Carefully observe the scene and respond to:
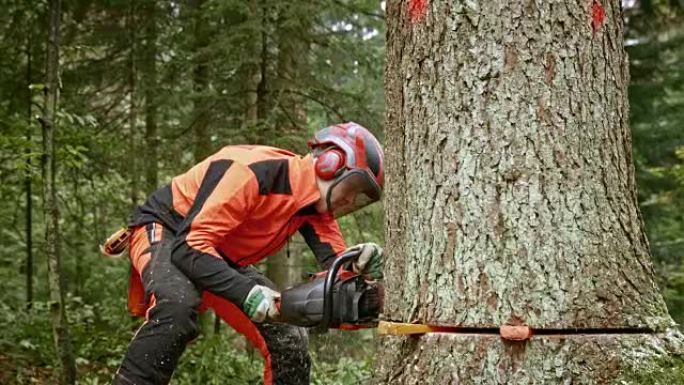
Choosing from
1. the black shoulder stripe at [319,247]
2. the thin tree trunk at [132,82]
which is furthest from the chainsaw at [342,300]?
the thin tree trunk at [132,82]

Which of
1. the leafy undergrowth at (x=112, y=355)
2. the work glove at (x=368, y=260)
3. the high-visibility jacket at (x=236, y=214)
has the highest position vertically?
the high-visibility jacket at (x=236, y=214)

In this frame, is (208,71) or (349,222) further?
(349,222)

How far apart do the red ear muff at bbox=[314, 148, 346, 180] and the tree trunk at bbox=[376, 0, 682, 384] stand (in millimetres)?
1411

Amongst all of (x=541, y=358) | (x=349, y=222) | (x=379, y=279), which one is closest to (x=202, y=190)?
(x=379, y=279)

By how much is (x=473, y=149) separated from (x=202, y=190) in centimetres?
170

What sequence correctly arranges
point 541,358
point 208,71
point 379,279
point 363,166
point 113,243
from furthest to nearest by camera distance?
point 208,71, point 113,243, point 363,166, point 379,279, point 541,358

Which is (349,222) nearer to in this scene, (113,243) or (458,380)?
(113,243)

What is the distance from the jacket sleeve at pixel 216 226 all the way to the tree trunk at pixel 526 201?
4.53 feet

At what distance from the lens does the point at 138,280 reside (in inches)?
169

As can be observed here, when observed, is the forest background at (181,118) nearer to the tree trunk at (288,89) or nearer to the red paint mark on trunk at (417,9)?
the tree trunk at (288,89)

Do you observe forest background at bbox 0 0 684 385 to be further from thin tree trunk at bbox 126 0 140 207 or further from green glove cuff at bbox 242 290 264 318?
green glove cuff at bbox 242 290 264 318

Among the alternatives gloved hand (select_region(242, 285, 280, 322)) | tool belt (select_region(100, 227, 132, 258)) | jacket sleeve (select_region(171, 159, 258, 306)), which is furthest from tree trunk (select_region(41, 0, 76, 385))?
gloved hand (select_region(242, 285, 280, 322))

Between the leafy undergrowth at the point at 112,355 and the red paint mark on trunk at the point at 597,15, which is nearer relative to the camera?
the red paint mark on trunk at the point at 597,15

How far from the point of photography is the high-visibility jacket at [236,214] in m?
3.59
